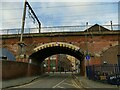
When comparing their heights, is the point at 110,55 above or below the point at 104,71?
above

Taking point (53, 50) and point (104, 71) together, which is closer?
point (104, 71)

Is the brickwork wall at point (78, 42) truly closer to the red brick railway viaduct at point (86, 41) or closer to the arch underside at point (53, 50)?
the red brick railway viaduct at point (86, 41)

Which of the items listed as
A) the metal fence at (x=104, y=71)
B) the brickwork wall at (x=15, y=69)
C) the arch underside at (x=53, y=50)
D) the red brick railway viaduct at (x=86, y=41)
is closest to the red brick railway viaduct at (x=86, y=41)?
the red brick railway viaduct at (x=86, y=41)

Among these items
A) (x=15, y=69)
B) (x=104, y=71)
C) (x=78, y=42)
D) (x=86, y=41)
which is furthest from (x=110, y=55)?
(x=15, y=69)

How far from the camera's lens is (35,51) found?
129ft

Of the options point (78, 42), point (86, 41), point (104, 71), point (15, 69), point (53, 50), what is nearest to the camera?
point (104, 71)

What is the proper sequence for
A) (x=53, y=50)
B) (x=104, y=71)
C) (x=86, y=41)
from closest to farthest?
(x=104, y=71)
(x=86, y=41)
(x=53, y=50)

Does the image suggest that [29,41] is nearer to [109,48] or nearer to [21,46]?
[21,46]

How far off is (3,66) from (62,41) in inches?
588

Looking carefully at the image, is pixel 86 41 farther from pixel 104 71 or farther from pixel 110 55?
pixel 104 71

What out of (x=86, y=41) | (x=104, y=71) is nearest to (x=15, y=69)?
(x=104, y=71)

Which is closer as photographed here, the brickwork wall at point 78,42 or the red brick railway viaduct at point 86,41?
the red brick railway viaduct at point 86,41

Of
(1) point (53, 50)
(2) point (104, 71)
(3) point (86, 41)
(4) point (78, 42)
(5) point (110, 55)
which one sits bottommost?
(2) point (104, 71)

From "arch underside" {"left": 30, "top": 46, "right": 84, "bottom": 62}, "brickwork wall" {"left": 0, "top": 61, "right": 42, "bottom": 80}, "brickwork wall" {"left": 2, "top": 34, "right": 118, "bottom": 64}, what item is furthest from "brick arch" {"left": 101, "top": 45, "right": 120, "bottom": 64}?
"brickwork wall" {"left": 0, "top": 61, "right": 42, "bottom": 80}
